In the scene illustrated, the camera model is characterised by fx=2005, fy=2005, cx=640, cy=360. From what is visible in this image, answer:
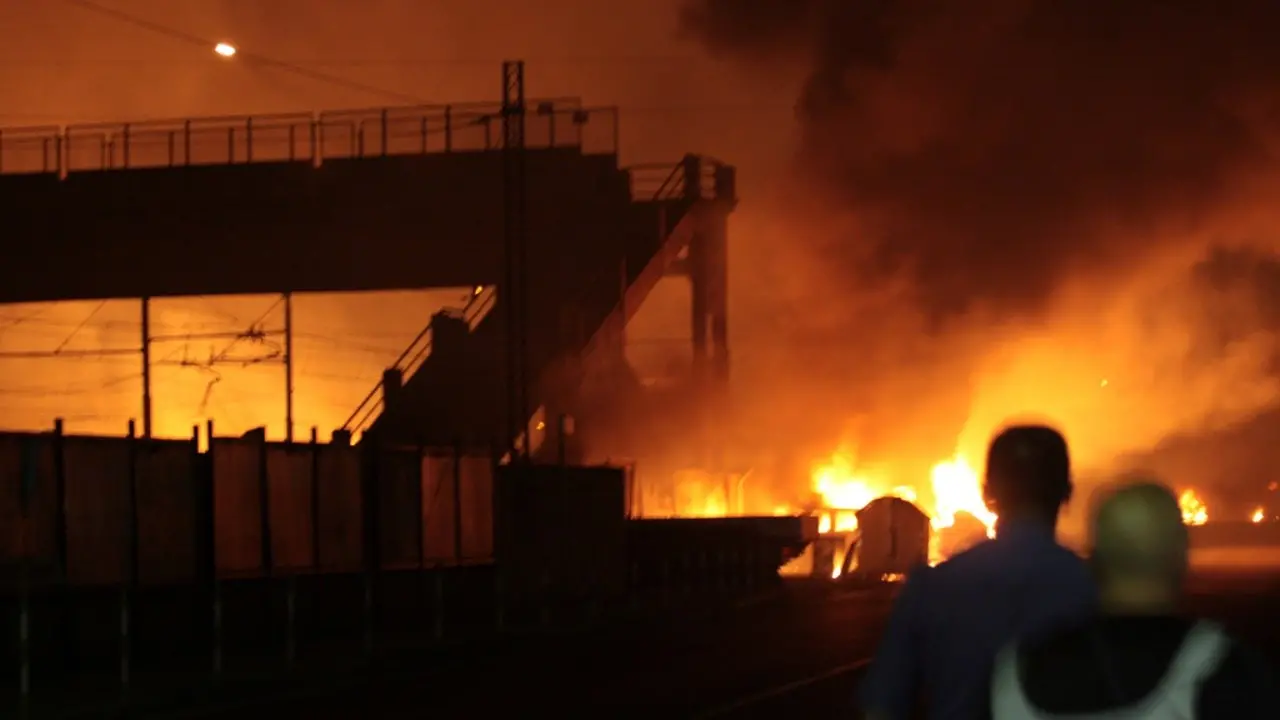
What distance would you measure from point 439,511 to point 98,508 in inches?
336

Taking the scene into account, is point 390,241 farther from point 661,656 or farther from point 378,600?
point 661,656

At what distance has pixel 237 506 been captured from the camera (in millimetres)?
26188

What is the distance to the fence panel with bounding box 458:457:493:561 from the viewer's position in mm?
32500

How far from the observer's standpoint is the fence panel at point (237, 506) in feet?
84.4

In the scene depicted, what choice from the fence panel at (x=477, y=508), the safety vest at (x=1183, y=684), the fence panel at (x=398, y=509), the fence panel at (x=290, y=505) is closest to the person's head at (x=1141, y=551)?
the safety vest at (x=1183, y=684)

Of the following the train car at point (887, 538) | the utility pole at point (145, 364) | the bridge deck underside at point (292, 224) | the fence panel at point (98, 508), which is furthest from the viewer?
the bridge deck underside at point (292, 224)

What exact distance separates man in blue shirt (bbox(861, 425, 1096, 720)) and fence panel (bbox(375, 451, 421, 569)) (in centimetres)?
2498

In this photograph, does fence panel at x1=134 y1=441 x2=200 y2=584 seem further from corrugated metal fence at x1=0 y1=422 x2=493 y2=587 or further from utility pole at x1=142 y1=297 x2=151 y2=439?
utility pole at x1=142 y1=297 x2=151 y2=439

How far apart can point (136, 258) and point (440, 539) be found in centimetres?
1986

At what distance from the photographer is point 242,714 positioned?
63.3 feet

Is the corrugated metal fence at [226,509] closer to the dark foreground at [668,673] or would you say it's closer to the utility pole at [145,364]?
the dark foreground at [668,673]

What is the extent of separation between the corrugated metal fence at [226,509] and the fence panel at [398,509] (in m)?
0.02

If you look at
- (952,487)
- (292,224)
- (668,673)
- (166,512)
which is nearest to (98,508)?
(166,512)

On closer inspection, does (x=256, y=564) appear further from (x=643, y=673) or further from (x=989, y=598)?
(x=989, y=598)
